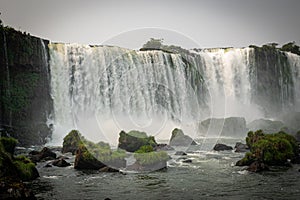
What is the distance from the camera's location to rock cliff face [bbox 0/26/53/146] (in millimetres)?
27406

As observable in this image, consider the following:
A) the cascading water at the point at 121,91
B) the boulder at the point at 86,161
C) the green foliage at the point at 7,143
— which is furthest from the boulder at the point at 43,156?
the cascading water at the point at 121,91

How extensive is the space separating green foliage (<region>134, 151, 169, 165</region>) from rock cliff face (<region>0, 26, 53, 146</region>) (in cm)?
1351

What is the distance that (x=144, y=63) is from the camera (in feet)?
119

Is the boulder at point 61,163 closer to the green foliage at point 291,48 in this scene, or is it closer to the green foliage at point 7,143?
the green foliage at point 7,143

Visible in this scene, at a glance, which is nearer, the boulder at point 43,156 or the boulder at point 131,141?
the boulder at point 43,156

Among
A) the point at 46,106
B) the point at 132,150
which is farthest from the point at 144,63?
the point at 132,150

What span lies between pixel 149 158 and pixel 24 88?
52.7 feet

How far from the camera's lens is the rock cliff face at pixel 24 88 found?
27406mm

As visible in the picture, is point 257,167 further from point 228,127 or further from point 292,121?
point 292,121

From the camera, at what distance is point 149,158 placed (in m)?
16.8

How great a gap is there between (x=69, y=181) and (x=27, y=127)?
15.6m

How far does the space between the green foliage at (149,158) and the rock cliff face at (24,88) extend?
13508 mm

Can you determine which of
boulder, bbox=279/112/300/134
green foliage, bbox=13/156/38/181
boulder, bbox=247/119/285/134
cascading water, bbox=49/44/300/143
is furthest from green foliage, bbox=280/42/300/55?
green foliage, bbox=13/156/38/181

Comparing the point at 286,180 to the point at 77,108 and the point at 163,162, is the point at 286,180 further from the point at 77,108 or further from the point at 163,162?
the point at 77,108
